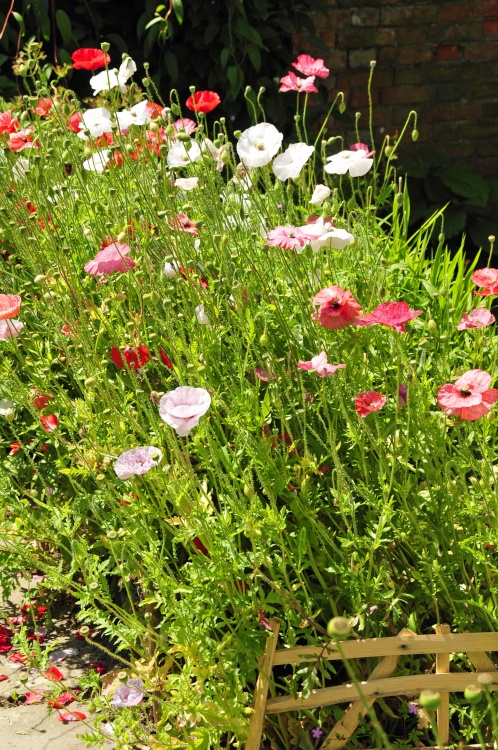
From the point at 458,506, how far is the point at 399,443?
187mm

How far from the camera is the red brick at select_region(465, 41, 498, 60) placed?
15.9 feet

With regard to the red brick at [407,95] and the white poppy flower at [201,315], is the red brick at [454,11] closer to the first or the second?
the red brick at [407,95]

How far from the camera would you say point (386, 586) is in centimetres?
173

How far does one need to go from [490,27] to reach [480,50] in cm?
12

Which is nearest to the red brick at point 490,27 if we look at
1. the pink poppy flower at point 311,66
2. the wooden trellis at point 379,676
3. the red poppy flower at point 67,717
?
the pink poppy flower at point 311,66

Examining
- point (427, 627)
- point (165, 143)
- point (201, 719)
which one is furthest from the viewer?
point (165, 143)

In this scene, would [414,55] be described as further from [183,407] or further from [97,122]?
[183,407]

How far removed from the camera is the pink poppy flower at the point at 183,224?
2.06m

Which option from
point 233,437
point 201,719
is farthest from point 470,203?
point 201,719

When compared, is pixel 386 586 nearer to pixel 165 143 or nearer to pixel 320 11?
pixel 165 143

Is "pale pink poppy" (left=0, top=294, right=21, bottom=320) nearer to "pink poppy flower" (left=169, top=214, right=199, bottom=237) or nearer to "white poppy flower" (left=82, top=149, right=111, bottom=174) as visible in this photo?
"pink poppy flower" (left=169, top=214, right=199, bottom=237)

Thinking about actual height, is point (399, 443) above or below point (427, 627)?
above

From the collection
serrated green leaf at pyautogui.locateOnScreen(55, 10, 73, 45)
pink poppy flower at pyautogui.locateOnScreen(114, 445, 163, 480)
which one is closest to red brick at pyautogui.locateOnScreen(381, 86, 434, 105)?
serrated green leaf at pyautogui.locateOnScreen(55, 10, 73, 45)

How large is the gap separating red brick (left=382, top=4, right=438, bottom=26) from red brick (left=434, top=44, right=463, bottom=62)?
158 millimetres
